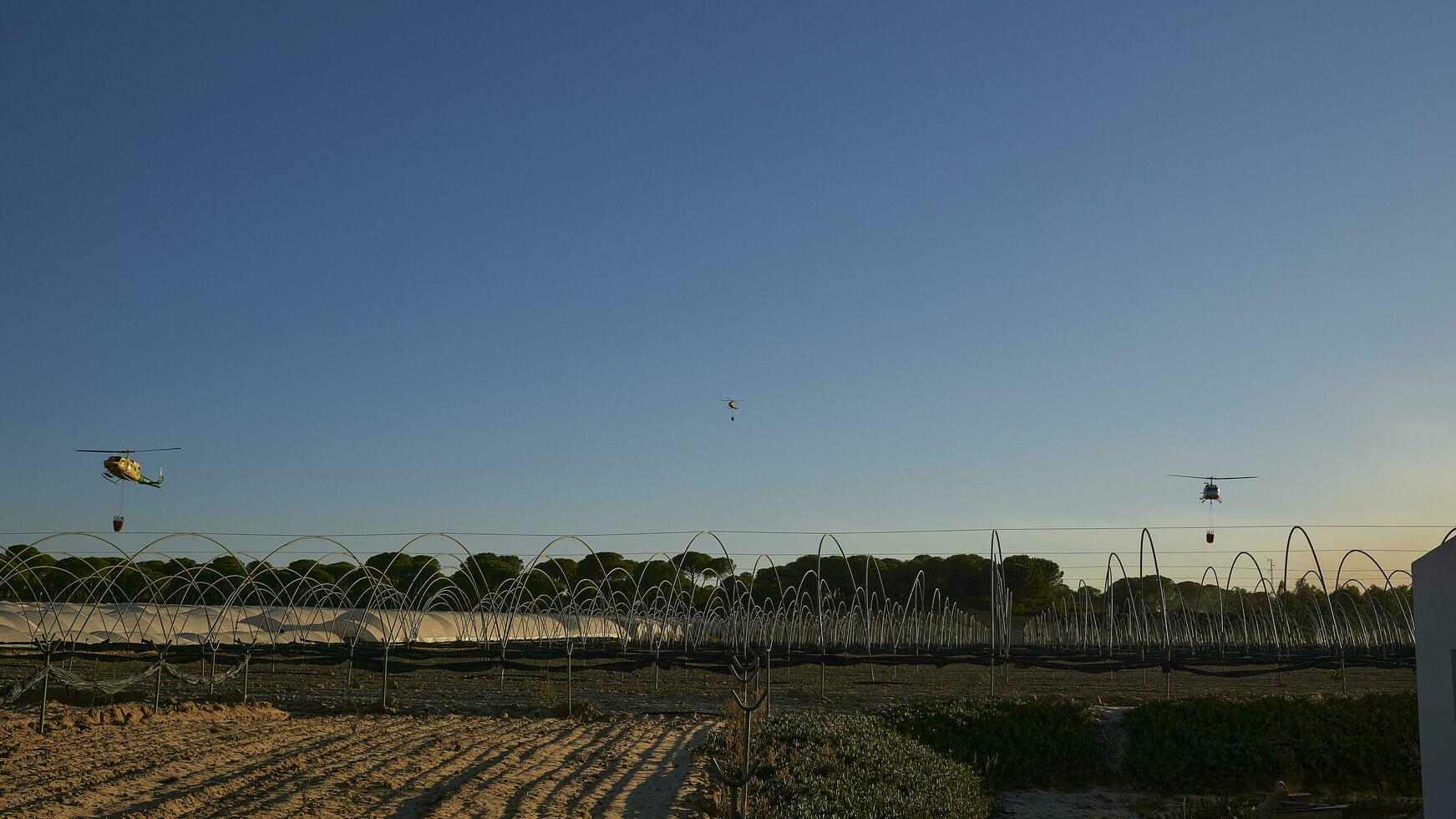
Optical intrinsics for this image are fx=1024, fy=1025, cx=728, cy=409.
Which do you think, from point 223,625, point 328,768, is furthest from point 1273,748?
point 223,625

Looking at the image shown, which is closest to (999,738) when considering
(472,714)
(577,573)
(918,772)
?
(918,772)

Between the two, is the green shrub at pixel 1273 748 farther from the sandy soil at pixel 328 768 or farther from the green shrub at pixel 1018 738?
the sandy soil at pixel 328 768

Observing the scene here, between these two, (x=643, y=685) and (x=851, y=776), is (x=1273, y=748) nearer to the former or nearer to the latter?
(x=851, y=776)

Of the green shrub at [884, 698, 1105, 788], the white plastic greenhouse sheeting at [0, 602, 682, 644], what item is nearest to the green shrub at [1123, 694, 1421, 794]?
the green shrub at [884, 698, 1105, 788]

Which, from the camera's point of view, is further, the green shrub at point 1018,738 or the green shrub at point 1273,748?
the green shrub at point 1273,748

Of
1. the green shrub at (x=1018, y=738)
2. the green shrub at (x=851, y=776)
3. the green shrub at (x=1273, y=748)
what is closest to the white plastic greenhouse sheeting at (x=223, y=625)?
the green shrub at (x=1018, y=738)

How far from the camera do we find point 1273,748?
16406 millimetres

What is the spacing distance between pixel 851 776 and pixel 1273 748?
29.9 ft

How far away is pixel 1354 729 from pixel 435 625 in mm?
36574

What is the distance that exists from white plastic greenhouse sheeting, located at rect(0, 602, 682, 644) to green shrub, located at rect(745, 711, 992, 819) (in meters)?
14.7

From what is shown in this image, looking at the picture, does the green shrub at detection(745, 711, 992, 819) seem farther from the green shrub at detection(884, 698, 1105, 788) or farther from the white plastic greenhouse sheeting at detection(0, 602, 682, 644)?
the white plastic greenhouse sheeting at detection(0, 602, 682, 644)

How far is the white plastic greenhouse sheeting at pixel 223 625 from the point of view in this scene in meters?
30.5

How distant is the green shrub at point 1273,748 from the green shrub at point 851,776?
3.53m

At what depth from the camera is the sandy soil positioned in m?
8.99
